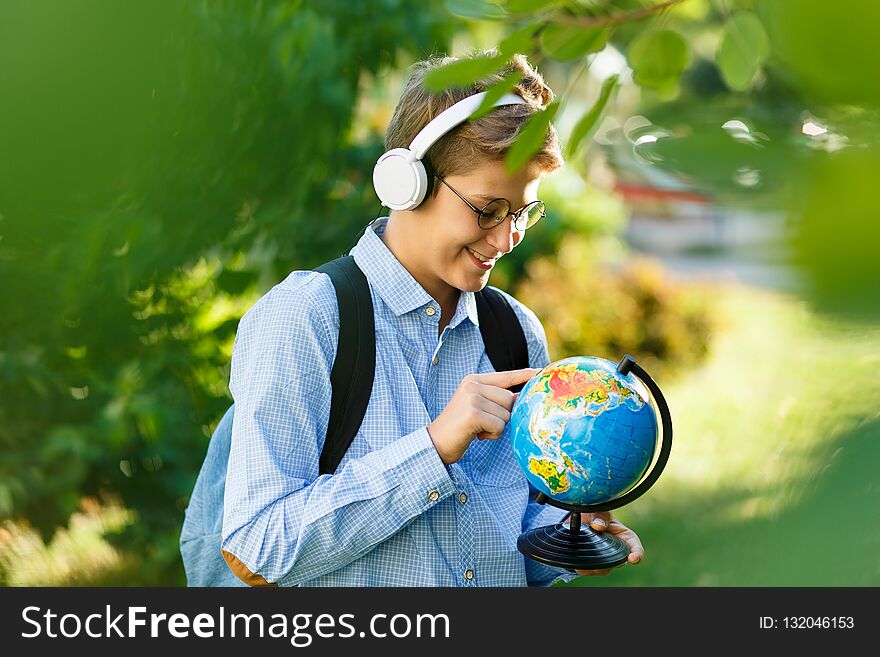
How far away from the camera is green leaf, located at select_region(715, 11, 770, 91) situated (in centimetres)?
43

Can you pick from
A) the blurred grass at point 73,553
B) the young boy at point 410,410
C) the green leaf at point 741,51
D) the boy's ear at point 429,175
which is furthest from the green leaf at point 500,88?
the blurred grass at point 73,553

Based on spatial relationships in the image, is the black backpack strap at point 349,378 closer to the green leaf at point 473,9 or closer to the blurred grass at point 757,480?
the blurred grass at point 757,480

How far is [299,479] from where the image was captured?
73.4 inches

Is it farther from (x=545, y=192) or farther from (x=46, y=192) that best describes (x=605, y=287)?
(x=46, y=192)

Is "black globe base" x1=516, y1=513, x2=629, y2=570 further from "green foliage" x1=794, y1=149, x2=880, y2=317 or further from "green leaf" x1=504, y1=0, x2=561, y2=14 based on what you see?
"green foliage" x1=794, y1=149, x2=880, y2=317

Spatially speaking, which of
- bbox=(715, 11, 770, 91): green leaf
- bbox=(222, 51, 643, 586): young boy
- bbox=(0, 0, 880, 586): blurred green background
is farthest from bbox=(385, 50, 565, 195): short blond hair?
bbox=(715, 11, 770, 91): green leaf

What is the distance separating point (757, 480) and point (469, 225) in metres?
1.10

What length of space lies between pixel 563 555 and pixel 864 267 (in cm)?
155

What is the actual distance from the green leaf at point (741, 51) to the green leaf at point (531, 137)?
→ 0.10 meters

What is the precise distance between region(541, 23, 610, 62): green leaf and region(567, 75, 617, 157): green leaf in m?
0.04

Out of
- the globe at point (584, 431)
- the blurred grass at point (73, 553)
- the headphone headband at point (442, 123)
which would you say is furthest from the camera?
the blurred grass at point (73, 553)

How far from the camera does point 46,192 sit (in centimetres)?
53

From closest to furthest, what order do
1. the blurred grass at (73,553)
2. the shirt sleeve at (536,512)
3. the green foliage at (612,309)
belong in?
the shirt sleeve at (536,512)
the blurred grass at (73,553)
the green foliage at (612,309)

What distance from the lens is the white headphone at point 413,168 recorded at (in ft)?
6.34
